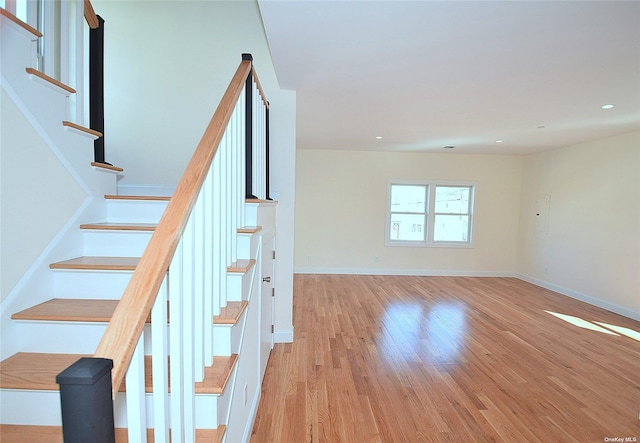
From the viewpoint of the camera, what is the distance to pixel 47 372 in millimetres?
1188

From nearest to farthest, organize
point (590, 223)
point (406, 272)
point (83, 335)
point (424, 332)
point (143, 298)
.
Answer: point (143, 298), point (83, 335), point (424, 332), point (590, 223), point (406, 272)

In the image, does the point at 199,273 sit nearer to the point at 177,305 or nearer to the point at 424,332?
the point at 177,305

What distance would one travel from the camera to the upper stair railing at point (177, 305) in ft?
1.71

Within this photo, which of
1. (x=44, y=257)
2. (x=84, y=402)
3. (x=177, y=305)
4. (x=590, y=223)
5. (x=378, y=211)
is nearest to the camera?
(x=84, y=402)

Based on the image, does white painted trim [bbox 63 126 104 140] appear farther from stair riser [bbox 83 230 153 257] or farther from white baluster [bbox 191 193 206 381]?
white baluster [bbox 191 193 206 381]

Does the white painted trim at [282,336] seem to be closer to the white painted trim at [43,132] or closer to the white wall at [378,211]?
the white painted trim at [43,132]

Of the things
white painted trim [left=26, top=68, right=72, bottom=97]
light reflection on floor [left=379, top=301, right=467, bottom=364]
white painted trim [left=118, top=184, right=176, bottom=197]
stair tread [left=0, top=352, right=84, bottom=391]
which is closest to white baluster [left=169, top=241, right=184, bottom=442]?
stair tread [left=0, top=352, right=84, bottom=391]

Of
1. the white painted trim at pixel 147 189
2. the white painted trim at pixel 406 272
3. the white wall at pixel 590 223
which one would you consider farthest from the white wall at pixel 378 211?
the white painted trim at pixel 147 189

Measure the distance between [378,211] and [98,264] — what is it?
211 inches

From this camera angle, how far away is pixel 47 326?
1296mm

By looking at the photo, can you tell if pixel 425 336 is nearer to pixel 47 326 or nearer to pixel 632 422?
pixel 632 422

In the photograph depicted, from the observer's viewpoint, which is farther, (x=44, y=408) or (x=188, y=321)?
(x=44, y=408)

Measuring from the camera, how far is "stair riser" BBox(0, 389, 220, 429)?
1117 millimetres

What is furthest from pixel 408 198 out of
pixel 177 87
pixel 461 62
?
pixel 177 87
